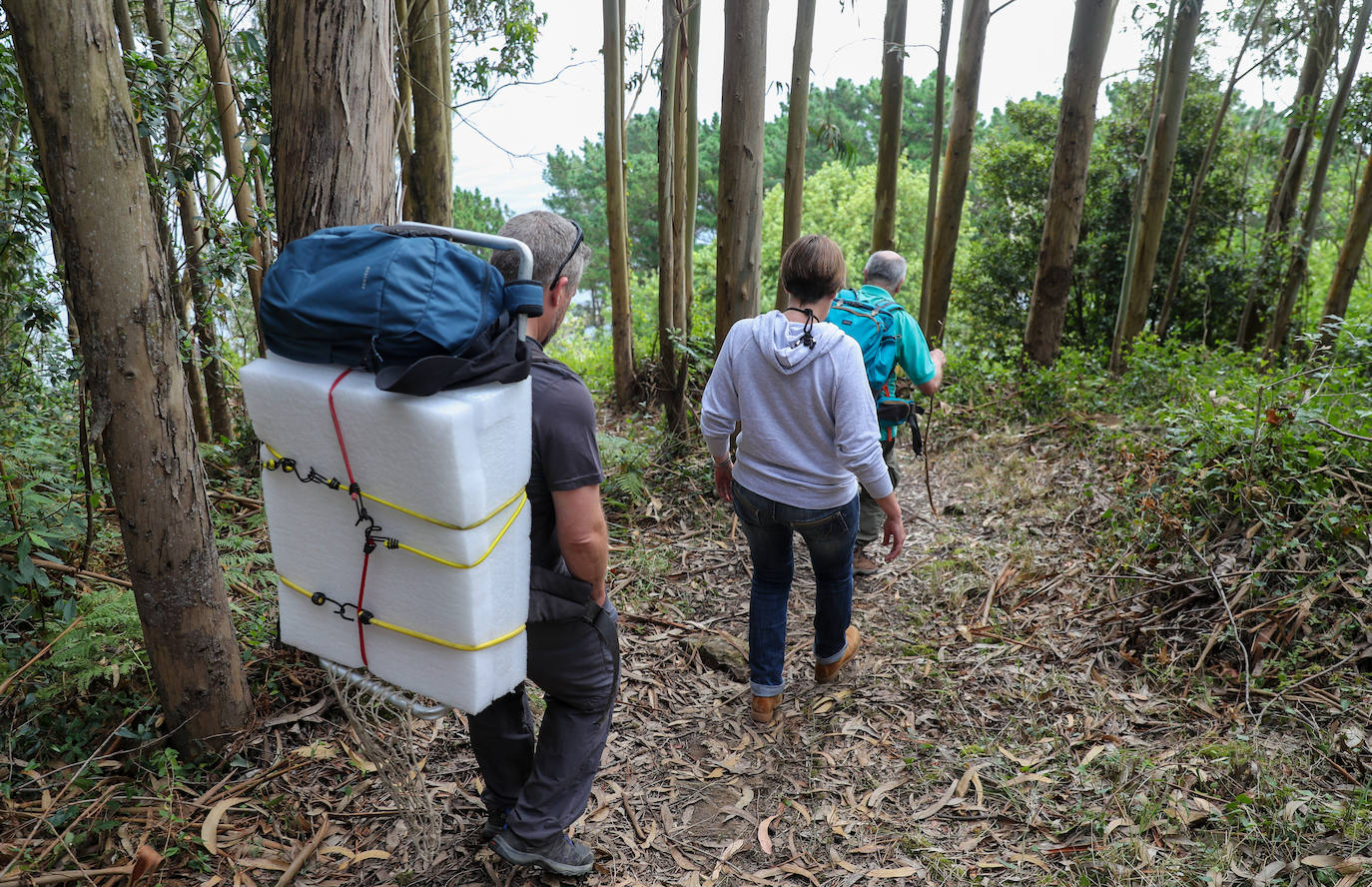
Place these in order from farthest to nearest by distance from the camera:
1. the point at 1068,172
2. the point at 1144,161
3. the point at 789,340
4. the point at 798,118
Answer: the point at 1144,161
the point at 1068,172
the point at 798,118
the point at 789,340

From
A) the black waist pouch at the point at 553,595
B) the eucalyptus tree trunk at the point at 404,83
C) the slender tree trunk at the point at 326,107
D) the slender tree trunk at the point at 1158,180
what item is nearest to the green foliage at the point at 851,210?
the slender tree trunk at the point at 1158,180

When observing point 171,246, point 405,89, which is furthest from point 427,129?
point 171,246

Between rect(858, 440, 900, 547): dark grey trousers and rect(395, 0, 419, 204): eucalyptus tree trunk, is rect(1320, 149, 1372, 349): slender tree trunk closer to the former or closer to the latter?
rect(858, 440, 900, 547): dark grey trousers

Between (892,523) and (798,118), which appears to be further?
(798,118)

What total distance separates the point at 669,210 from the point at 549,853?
6103mm

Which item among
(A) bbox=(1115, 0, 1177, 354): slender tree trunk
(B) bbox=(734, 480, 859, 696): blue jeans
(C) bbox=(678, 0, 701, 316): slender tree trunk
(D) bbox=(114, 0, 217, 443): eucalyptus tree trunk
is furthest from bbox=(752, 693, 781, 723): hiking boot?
(A) bbox=(1115, 0, 1177, 354): slender tree trunk

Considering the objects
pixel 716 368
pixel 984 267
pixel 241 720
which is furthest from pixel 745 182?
pixel 984 267

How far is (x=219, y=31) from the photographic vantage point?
4.98m

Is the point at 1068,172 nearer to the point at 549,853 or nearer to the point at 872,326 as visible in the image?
the point at 872,326

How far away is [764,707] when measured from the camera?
3576 mm

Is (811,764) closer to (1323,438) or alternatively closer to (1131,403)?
(1323,438)

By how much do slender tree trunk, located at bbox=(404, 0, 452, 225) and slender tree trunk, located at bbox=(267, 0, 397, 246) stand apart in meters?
3.26

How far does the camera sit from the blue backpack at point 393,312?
167cm

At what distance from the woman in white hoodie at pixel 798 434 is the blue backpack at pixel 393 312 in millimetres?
1488
